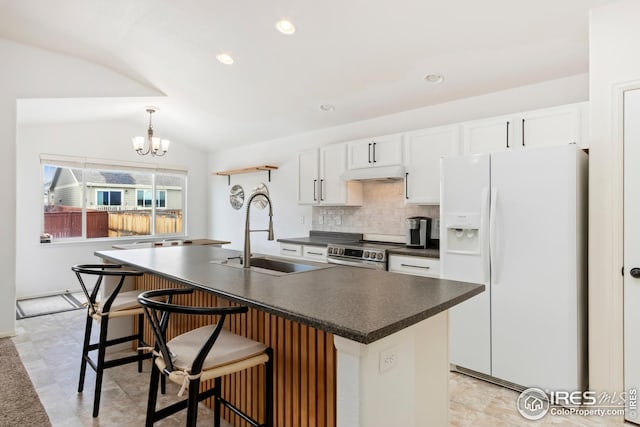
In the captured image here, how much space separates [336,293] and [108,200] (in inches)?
220

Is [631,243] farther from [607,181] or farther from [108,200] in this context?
[108,200]

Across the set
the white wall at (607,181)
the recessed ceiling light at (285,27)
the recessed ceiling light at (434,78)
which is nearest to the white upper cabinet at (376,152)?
the recessed ceiling light at (434,78)

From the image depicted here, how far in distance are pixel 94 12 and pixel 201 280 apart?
2855 millimetres

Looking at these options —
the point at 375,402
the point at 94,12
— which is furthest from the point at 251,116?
the point at 375,402

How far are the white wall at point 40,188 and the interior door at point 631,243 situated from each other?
20.5 feet

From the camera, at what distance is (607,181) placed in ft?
7.21

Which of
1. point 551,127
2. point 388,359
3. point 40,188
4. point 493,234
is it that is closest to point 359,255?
point 493,234

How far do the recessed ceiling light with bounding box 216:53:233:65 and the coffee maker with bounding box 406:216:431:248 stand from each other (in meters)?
2.40

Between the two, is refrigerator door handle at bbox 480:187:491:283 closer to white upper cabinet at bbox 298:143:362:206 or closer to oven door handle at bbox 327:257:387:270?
oven door handle at bbox 327:257:387:270

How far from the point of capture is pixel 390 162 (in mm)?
3682

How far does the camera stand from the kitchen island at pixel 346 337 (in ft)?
3.87

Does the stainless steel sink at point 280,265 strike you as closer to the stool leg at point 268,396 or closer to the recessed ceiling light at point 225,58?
the stool leg at point 268,396

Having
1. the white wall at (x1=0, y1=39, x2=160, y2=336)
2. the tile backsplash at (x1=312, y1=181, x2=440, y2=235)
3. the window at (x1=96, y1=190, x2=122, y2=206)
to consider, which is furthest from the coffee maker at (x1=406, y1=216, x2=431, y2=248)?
the window at (x1=96, y1=190, x2=122, y2=206)

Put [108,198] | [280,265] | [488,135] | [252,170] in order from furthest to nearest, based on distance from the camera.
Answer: [108,198]
[252,170]
[488,135]
[280,265]
